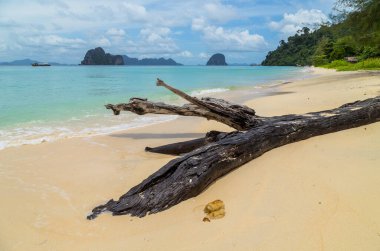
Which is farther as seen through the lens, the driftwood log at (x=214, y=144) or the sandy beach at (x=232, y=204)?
the driftwood log at (x=214, y=144)

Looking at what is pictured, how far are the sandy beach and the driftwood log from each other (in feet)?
0.48

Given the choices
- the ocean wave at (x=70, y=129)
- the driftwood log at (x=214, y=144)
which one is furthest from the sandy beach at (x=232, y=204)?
the ocean wave at (x=70, y=129)

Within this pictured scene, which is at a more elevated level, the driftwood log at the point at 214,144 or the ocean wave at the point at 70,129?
the driftwood log at the point at 214,144

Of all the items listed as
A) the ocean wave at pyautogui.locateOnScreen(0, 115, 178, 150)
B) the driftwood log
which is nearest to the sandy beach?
the driftwood log

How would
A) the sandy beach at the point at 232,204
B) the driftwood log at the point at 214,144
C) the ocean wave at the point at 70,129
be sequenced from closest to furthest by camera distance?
the sandy beach at the point at 232,204 → the driftwood log at the point at 214,144 → the ocean wave at the point at 70,129

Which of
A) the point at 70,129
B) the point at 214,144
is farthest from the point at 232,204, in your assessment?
the point at 70,129

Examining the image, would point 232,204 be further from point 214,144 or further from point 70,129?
point 70,129

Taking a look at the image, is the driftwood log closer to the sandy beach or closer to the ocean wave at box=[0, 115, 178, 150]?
the sandy beach

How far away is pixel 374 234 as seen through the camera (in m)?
2.67

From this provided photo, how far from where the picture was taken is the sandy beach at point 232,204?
9.35 ft

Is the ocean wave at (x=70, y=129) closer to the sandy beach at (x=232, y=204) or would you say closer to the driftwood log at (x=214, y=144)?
the driftwood log at (x=214, y=144)

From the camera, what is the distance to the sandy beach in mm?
2850

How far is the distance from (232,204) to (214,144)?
38.6 inches

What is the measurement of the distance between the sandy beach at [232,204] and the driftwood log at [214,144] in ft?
0.48
